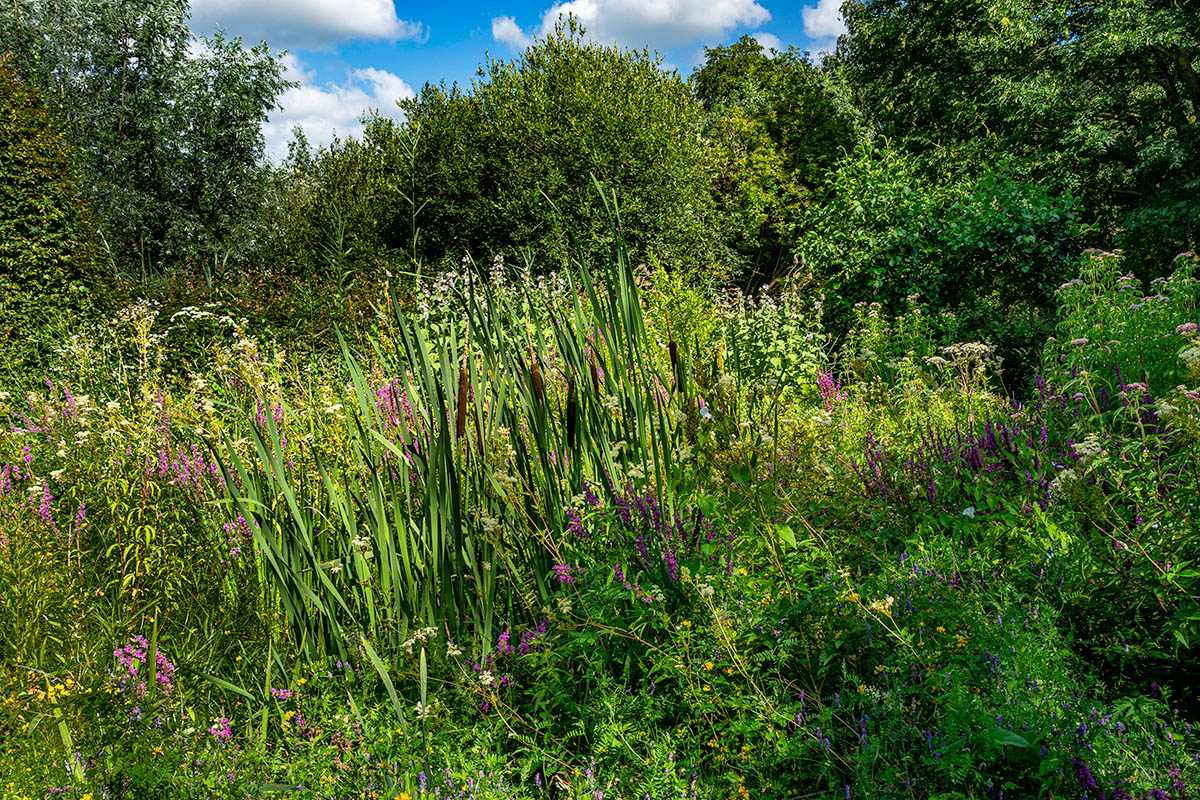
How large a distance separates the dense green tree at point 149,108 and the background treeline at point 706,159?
0.05 metres

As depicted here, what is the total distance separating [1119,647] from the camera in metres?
1.72

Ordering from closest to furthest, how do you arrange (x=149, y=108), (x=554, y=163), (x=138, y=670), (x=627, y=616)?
(x=627, y=616) → (x=138, y=670) → (x=554, y=163) → (x=149, y=108)

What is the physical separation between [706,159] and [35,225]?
520 inches

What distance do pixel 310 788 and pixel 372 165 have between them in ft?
52.3

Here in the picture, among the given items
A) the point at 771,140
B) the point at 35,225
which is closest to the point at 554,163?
the point at 35,225

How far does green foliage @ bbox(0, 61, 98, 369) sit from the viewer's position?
7.67 meters

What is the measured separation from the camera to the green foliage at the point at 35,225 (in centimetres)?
767

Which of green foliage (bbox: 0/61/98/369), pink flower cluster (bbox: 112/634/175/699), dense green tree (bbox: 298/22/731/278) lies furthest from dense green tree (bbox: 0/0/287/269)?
pink flower cluster (bbox: 112/634/175/699)

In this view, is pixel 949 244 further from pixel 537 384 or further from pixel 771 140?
pixel 771 140

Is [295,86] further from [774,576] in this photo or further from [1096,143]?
[774,576]

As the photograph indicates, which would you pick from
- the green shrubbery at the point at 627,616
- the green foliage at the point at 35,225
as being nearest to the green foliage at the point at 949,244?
the green shrubbery at the point at 627,616

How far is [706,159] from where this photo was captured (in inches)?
668

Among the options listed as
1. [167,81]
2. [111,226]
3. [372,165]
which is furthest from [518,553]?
[167,81]

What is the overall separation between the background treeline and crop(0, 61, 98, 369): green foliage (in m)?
0.06
